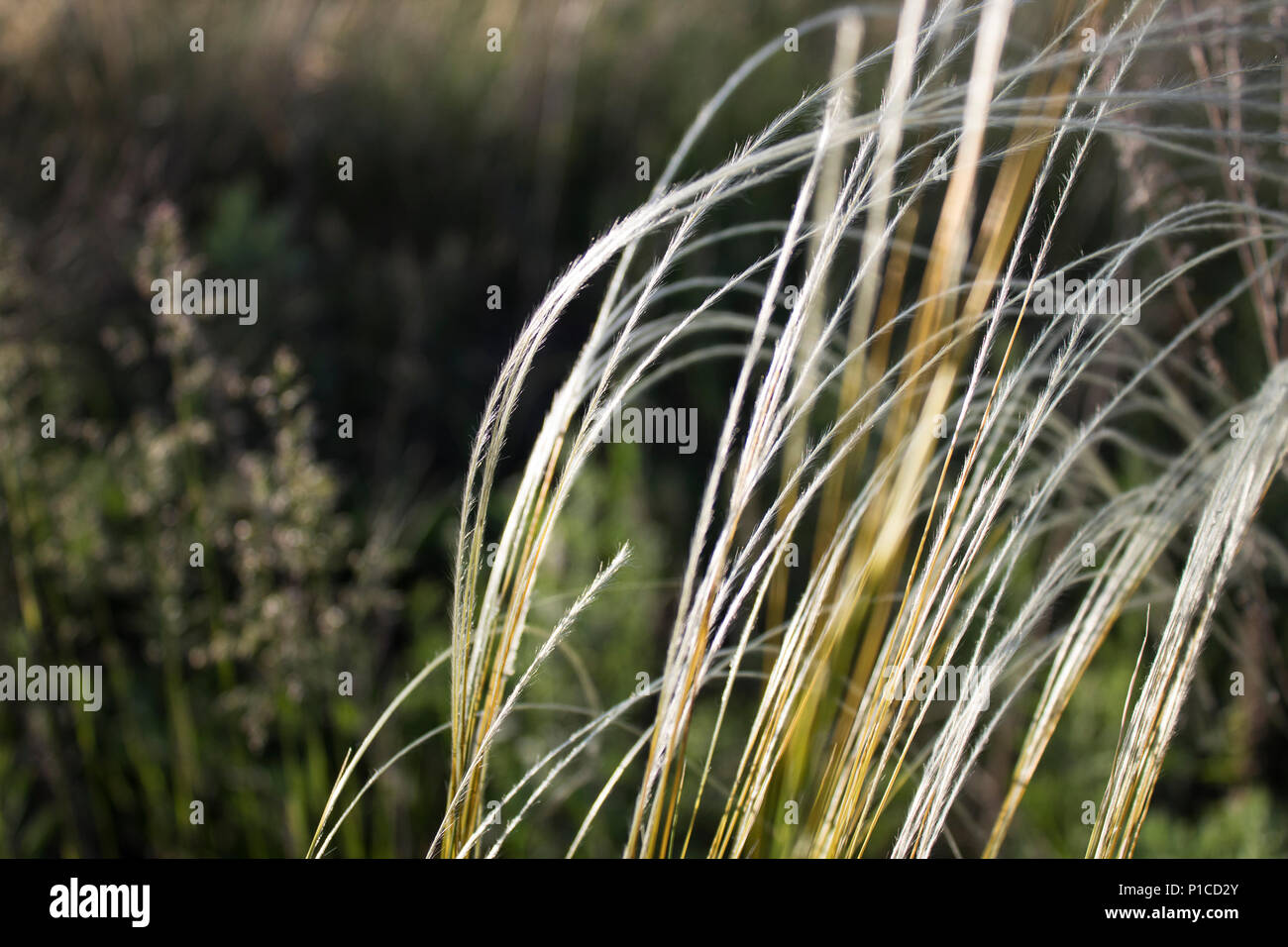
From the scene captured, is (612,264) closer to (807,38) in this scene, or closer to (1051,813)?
(1051,813)

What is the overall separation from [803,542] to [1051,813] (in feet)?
3.26

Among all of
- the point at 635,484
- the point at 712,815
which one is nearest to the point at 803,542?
the point at 635,484

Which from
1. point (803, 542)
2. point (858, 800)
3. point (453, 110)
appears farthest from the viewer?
point (453, 110)

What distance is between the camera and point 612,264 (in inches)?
120

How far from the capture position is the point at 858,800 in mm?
1008

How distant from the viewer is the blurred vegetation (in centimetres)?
175

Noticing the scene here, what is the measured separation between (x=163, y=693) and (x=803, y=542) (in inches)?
65.1

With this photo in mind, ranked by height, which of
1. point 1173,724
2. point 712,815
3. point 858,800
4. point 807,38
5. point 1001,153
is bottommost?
point 712,815

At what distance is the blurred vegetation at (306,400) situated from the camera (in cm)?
175

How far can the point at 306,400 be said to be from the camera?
2828 millimetres
